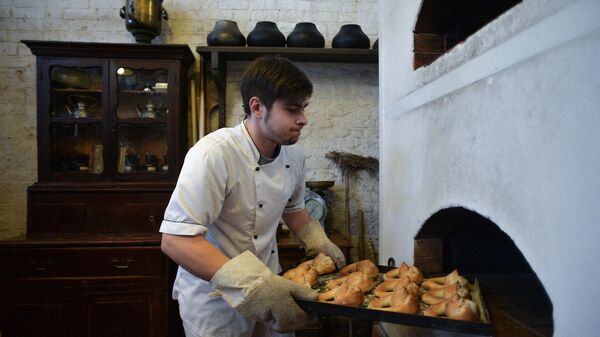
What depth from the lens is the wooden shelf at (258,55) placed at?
3.27m

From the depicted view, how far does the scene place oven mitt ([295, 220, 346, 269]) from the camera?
185 cm

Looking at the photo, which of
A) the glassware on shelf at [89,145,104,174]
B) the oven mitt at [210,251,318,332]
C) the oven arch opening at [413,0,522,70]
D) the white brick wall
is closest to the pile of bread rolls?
the oven mitt at [210,251,318,332]

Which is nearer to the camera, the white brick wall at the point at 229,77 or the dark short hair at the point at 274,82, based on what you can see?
the dark short hair at the point at 274,82

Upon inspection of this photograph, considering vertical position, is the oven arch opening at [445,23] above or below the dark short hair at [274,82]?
above

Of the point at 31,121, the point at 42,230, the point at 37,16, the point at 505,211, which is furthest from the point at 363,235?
the point at 37,16

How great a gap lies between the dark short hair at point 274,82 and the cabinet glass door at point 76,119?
2.31 meters

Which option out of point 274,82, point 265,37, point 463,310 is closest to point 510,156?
point 463,310

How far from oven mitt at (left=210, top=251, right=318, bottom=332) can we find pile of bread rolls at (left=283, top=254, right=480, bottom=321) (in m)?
0.11

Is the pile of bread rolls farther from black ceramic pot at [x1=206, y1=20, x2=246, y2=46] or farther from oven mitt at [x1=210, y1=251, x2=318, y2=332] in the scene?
black ceramic pot at [x1=206, y1=20, x2=246, y2=46]

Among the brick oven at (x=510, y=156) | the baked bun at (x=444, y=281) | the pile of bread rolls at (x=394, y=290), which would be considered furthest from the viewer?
the baked bun at (x=444, y=281)

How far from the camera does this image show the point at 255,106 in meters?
1.52

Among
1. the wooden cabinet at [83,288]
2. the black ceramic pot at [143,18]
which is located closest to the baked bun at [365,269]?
the wooden cabinet at [83,288]

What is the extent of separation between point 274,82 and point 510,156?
0.86 m

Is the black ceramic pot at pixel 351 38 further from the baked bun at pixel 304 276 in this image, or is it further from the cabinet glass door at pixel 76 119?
the baked bun at pixel 304 276
